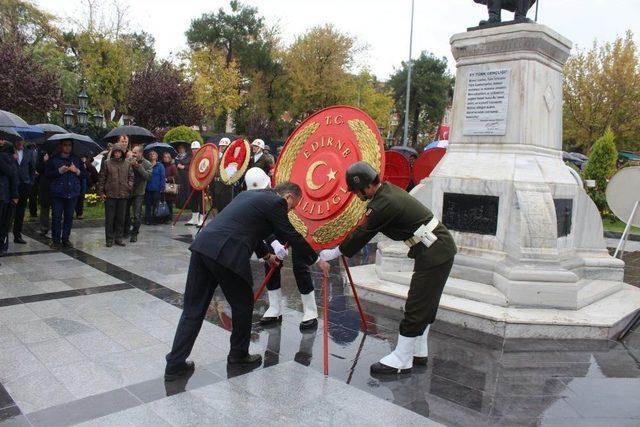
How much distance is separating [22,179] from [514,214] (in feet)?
26.3

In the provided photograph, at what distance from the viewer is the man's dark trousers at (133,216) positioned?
9695mm

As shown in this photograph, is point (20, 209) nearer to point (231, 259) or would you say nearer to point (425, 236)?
point (231, 259)

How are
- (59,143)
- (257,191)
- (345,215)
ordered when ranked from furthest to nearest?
(59,143) < (345,215) < (257,191)

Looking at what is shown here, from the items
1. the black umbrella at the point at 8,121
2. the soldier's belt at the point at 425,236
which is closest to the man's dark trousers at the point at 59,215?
the black umbrella at the point at 8,121

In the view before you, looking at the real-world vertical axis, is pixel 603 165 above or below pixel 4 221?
above

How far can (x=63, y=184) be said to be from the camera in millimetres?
8430

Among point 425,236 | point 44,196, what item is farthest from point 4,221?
point 425,236

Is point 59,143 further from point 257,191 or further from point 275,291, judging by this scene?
point 257,191

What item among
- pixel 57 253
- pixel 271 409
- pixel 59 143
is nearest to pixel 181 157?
pixel 59 143

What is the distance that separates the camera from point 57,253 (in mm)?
8109

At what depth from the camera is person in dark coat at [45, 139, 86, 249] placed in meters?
8.44

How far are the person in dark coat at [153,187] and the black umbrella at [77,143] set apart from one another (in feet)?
6.86

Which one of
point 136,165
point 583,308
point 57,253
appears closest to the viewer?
point 583,308

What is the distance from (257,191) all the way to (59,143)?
258 inches
